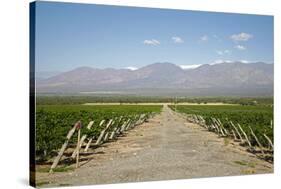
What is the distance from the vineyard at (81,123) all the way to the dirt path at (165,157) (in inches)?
6.9

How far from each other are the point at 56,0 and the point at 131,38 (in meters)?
1.35

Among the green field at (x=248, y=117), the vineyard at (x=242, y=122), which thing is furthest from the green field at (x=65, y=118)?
the green field at (x=248, y=117)

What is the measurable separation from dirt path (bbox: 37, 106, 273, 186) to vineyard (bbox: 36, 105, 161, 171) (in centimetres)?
18

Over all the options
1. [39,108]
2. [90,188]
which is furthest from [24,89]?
[90,188]

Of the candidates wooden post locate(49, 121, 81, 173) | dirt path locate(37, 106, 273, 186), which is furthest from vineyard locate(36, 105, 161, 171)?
dirt path locate(37, 106, 273, 186)

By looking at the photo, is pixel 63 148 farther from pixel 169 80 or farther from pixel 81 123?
pixel 169 80

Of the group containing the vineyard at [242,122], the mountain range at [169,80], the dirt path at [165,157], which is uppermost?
the mountain range at [169,80]

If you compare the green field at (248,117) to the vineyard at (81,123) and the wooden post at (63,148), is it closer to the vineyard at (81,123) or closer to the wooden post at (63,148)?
the vineyard at (81,123)

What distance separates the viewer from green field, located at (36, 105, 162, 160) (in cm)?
894

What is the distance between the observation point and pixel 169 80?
10.2m

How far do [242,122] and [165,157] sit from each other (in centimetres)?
174

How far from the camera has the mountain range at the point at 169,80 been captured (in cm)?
936

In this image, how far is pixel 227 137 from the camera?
34.6 feet

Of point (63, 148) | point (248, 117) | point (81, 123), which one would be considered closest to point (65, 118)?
point (81, 123)
